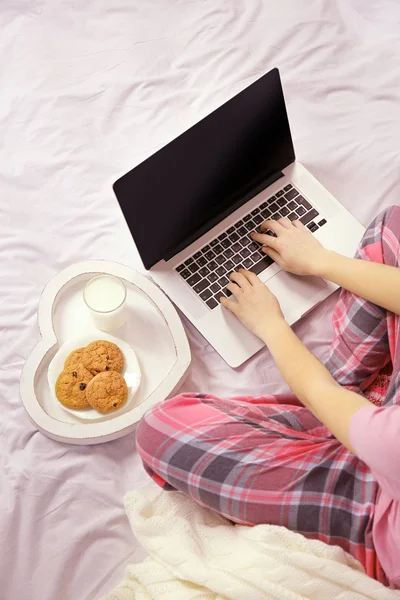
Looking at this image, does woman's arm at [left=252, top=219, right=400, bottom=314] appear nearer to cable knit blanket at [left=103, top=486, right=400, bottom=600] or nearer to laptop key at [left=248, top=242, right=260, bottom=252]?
laptop key at [left=248, top=242, right=260, bottom=252]

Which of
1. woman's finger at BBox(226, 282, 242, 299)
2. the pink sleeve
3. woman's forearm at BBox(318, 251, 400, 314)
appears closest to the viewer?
the pink sleeve

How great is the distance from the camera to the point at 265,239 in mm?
1307

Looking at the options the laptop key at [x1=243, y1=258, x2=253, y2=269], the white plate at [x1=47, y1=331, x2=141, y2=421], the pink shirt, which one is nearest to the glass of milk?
the white plate at [x1=47, y1=331, x2=141, y2=421]

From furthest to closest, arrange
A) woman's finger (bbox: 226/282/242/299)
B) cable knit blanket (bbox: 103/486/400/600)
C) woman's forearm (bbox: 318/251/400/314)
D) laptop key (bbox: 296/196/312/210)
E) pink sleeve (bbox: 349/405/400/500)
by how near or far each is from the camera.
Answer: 1. laptop key (bbox: 296/196/312/210)
2. woman's finger (bbox: 226/282/242/299)
3. woman's forearm (bbox: 318/251/400/314)
4. cable knit blanket (bbox: 103/486/400/600)
5. pink sleeve (bbox: 349/405/400/500)

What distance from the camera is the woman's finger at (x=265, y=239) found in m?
1.30

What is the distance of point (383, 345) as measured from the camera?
3.99ft

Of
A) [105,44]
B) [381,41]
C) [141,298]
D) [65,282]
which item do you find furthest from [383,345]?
[105,44]

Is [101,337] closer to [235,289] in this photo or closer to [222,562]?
[235,289]

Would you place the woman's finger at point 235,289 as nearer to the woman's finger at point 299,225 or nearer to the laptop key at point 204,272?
the laptop key at point 204,272

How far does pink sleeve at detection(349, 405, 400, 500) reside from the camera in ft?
2.89

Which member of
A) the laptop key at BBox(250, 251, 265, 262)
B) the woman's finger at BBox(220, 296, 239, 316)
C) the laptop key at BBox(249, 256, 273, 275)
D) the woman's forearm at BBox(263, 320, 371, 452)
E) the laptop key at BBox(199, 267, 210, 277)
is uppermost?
the laptop key at BBox(199, 267, 210, 277)

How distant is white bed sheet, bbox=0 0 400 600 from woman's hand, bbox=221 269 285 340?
0.28ft

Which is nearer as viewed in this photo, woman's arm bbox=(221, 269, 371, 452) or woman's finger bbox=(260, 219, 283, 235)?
woman's arm bbox=(221, 269, 371, 452)

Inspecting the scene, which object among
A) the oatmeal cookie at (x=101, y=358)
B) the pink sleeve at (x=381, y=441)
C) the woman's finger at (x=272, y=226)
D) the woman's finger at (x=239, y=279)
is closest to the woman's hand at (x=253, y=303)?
the woman's finger at (x=239, y=279)
